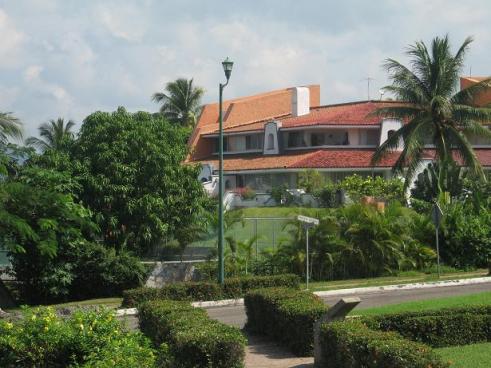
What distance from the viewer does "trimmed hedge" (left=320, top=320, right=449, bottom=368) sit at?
30.9ft

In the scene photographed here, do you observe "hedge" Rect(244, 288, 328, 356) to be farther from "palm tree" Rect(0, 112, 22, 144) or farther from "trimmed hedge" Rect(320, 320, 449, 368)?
"palm tree" Rect(0, 112, 22, 144)

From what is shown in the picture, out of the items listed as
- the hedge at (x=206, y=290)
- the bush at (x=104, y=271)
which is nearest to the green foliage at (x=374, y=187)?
the bush at (x=104, y=271)

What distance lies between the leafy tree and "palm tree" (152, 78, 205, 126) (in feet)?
160

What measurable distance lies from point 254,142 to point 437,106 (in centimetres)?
2260

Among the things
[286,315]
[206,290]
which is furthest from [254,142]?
[286,315]

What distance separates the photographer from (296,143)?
196ft

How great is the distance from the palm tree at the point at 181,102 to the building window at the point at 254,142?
1660 centimetres

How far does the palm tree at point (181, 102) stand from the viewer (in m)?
78.8

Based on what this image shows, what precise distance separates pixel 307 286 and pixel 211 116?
44.0 meters

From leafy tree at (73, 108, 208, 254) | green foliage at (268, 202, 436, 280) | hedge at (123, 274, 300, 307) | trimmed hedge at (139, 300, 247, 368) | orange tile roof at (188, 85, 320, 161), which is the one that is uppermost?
orange tile roof at (188, 85, 320, 161)

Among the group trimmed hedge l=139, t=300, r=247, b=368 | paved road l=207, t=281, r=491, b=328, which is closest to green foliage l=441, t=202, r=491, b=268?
paved road l=207, t=281, r=491, b=328

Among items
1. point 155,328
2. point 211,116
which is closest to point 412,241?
point 155,328

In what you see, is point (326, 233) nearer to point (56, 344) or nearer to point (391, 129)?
point (56, 344)

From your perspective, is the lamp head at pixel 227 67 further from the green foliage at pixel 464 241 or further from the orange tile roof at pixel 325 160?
the orange tile roof at pixel 325 160
